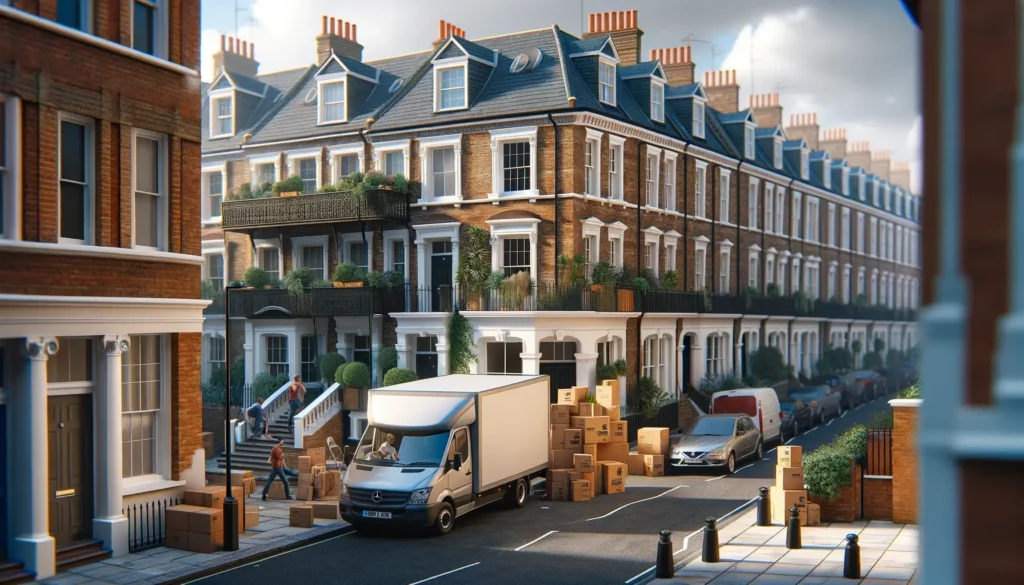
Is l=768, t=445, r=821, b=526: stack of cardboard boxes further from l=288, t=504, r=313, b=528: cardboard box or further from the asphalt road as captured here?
l=288, t=504, r=313, b=528: cardboard box

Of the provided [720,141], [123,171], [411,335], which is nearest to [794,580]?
[123,171]

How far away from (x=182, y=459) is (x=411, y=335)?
15050 millimetres

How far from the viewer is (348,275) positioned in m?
33.2

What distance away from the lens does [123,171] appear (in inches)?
650

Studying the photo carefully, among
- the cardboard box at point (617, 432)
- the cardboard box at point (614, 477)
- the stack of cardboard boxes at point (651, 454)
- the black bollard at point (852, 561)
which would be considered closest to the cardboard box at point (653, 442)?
the stack of cardboard boxes at point (651, 454)

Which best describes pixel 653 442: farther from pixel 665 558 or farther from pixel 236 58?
pixel 236 58

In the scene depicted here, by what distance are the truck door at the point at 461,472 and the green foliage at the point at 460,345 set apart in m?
11.8

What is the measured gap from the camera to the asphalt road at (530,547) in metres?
15.0

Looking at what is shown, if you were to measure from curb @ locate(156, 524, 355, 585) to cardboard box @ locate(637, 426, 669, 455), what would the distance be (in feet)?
31.5

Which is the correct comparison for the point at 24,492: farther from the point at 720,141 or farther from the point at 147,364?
the point at 720,141

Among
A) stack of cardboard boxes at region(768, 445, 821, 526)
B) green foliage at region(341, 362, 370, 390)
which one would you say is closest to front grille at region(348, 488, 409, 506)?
stack of cardboard boxes at region(768, 445, 821, 526)

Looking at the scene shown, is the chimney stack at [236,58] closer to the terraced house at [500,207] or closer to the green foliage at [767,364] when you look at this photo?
the terraced house at [500,207]

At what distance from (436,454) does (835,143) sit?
5284 cm

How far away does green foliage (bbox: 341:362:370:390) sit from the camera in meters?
31.0
